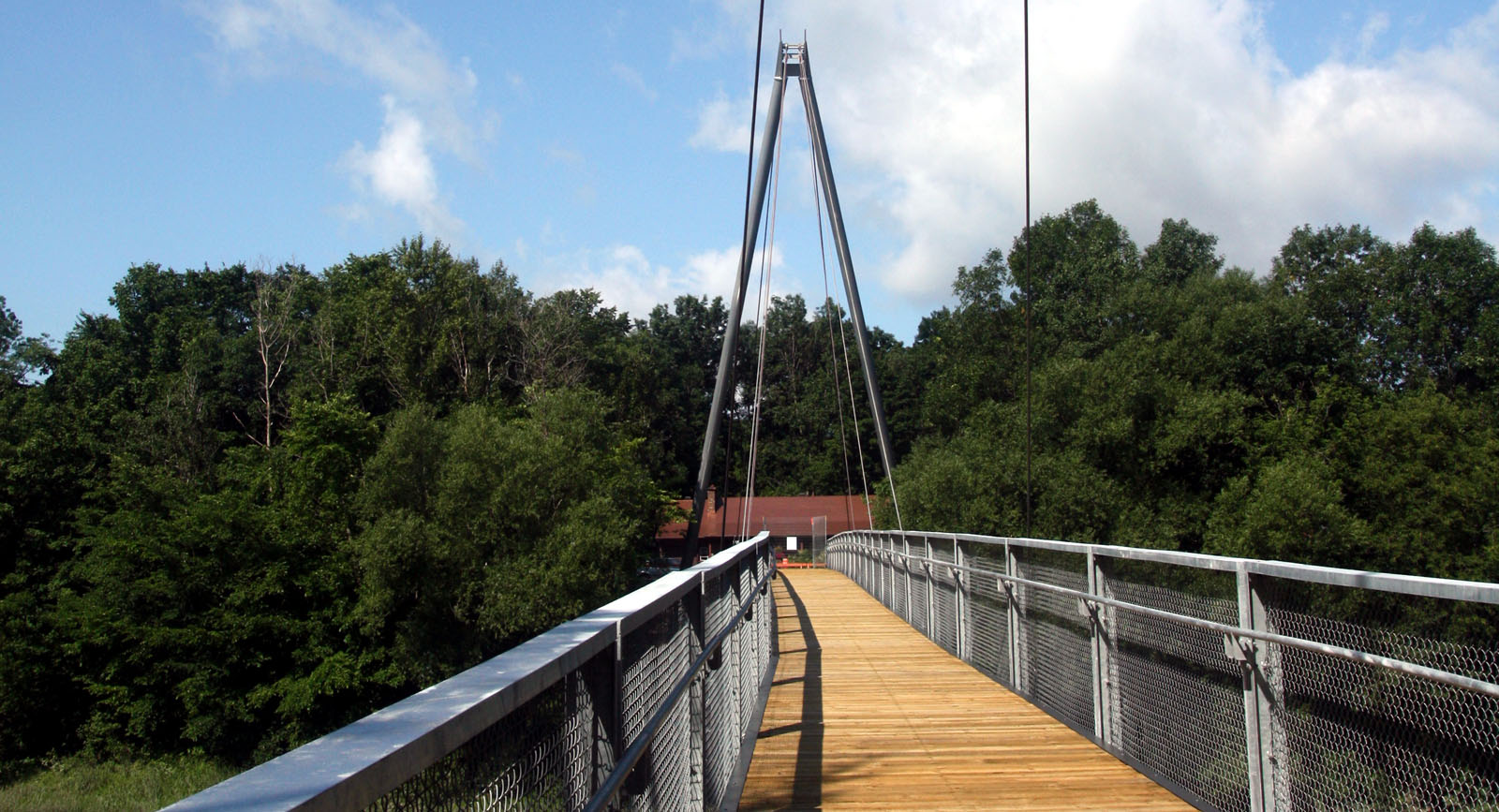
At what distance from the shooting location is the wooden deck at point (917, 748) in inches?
193

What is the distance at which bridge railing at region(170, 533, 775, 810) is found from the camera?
46.6 inches

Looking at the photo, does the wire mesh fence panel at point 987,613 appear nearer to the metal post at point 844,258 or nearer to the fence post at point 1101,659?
the fence post at point 1101,659

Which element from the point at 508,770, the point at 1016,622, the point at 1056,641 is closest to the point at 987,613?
the point at 1016,622

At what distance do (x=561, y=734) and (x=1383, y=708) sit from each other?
98.2 inches

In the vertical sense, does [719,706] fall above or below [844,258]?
below

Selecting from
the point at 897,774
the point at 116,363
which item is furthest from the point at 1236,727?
the point at 116,363

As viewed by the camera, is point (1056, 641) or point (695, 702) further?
point (1056, 641)

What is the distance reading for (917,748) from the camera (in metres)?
Result: 6.00

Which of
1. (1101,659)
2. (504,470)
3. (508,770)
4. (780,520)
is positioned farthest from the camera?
(780,520)

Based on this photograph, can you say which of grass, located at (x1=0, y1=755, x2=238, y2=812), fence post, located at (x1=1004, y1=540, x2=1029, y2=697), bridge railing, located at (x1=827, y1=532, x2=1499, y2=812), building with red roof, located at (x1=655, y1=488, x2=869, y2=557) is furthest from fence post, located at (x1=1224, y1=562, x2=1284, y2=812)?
building with red roof, located at (x1=655, y1=488, x2=869, y2=557)

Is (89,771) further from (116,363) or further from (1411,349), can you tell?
(1411,349)

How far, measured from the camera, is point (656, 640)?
10.9ft

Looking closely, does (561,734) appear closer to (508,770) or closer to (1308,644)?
(508,770)

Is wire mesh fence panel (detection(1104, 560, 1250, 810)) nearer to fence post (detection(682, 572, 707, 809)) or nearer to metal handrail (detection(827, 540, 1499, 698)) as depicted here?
metal handrail (detection(827, 540, 1499, 698))
